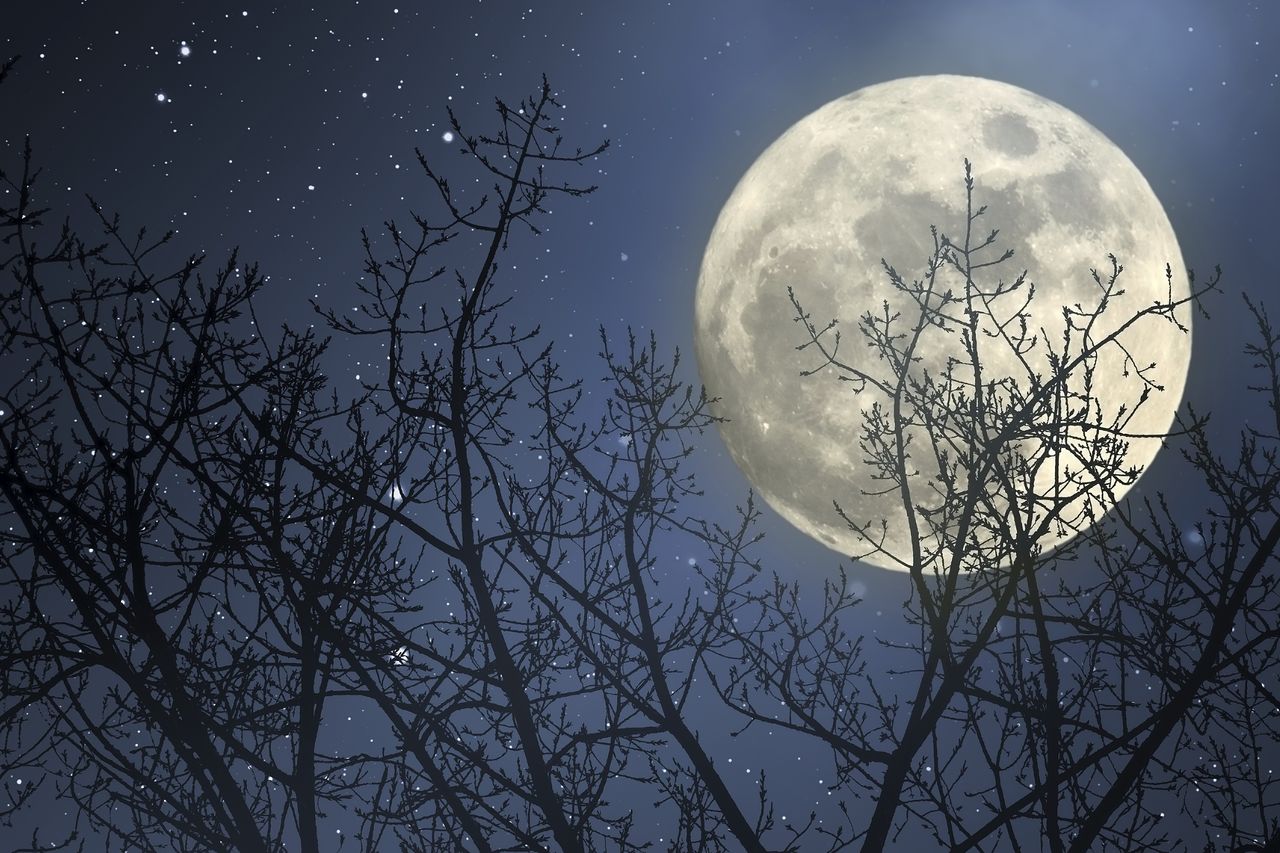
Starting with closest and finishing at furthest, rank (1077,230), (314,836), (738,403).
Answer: (314,836) < (1077,230) < (738,403)

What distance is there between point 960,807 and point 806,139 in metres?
8.62

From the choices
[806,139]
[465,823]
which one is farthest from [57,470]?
[806,139]

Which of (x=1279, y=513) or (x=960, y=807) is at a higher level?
(x=1279, y=513)

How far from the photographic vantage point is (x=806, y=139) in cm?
1273

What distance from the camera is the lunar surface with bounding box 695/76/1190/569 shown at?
10.6 metres

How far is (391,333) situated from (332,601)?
174 centimetres

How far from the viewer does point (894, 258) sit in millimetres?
10797

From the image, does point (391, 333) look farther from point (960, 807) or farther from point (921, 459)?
point (921, 459)

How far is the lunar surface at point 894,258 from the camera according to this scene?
10.6 metres

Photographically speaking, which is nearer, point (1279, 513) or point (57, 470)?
point (1279, 513)

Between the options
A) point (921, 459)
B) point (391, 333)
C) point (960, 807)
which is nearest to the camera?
point (391, 333)

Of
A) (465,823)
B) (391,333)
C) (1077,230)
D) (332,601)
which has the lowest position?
(465,823)

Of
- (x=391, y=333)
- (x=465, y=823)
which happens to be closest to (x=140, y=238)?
(x=391, y=333)

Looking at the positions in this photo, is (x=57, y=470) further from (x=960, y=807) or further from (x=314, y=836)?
(x=960, y=807)
